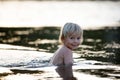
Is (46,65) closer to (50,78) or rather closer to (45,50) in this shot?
(50,78)

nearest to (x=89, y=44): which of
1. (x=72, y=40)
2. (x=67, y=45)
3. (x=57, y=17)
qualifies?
(x=67, y=45)

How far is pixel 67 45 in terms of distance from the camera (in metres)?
6.73

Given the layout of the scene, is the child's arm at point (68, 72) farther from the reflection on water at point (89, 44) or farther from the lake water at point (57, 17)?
the lake water at point (57, 17)

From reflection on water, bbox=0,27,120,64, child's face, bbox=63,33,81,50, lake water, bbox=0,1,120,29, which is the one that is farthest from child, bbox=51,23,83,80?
lake water, bbox=0,1,120,29

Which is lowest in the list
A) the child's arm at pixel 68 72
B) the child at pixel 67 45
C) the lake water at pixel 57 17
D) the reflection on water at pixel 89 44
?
the lake water at pixel 57 17

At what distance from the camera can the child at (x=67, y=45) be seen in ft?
21.2

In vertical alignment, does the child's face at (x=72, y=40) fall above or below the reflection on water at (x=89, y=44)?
above

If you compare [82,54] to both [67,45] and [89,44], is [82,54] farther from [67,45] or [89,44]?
[89,44]

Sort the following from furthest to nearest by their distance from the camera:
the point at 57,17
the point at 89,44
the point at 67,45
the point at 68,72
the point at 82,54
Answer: the point at 57,17, the point at 89,44, the point at 82,54, the point at 67,45, the point at 68,72

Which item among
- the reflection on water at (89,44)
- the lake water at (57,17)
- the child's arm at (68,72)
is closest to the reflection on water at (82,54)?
the reflection on water at (89,44)

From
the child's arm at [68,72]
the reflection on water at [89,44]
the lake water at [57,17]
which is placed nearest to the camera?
the child's arm at [68,72]

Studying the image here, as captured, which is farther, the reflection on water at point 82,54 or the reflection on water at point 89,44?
the reflection on water at point 89,44

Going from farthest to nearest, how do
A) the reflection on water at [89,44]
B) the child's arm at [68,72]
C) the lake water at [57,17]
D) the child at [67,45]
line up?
the lake water at [57,17] → the reflection on water at [89,44] → the child at [67,45] → the child's arm at [68,72]

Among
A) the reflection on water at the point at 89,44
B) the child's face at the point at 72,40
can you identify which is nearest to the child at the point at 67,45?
the child's face at the point at 72,40
